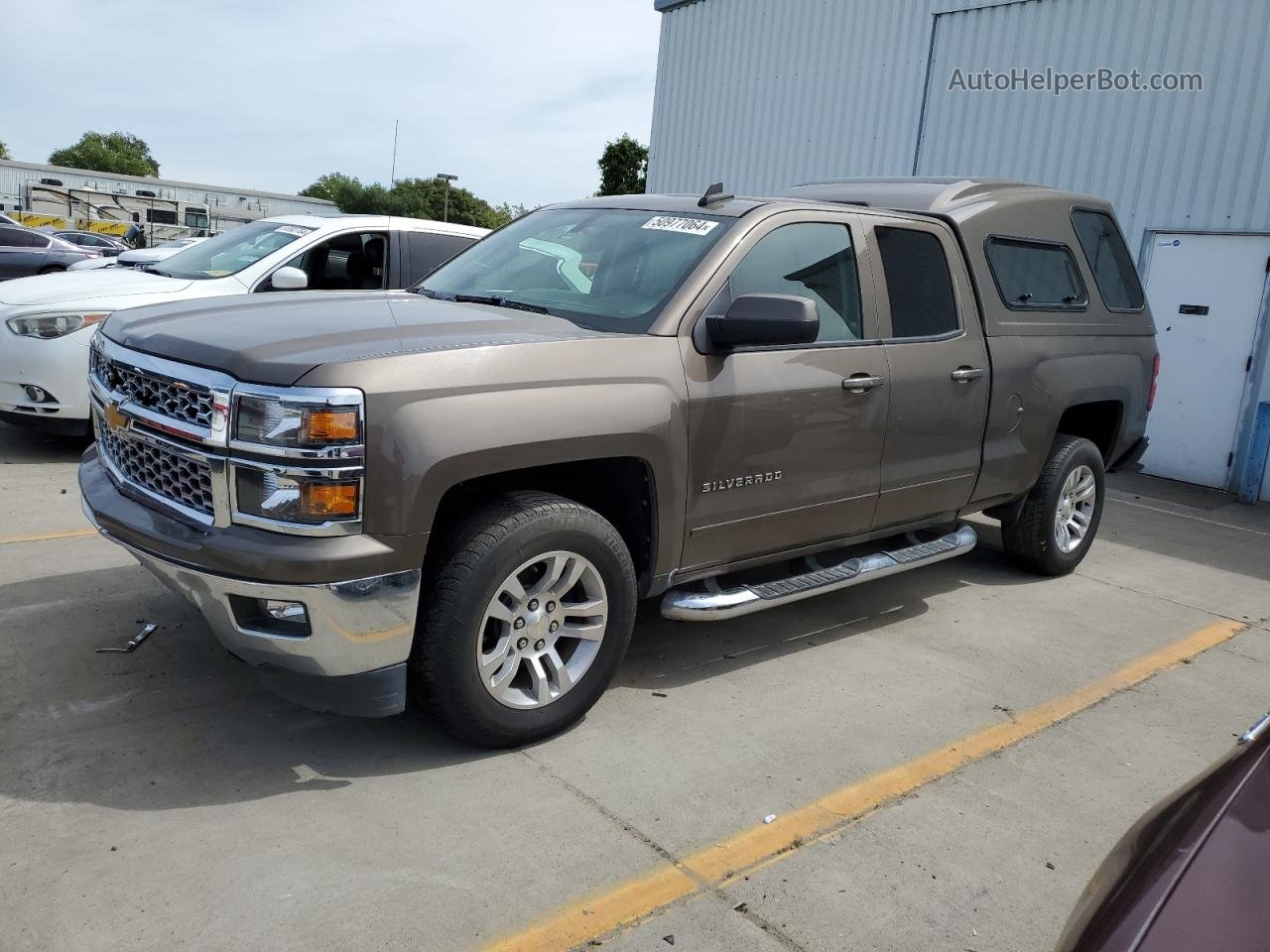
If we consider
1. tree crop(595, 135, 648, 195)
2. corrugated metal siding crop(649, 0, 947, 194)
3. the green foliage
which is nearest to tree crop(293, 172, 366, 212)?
the green foliage

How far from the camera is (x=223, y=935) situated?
99.9 inches

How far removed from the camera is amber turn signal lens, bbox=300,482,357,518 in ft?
9.78

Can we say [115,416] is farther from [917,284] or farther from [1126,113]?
[1126,113]

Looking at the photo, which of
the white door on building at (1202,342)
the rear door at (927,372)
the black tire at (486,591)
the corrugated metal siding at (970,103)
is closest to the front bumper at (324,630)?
the black tire at (486,591)

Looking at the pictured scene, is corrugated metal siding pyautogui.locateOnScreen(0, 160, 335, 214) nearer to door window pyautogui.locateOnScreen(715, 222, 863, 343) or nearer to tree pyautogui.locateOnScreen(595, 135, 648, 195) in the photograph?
tree pyautogui.locateOnScreen(595, 135, 648, 195)

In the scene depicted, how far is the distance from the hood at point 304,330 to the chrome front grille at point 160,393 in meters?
0.08

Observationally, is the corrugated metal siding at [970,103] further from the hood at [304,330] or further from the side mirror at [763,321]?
the hood at [304,330]

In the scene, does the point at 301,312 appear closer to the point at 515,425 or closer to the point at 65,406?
the point at 515,425

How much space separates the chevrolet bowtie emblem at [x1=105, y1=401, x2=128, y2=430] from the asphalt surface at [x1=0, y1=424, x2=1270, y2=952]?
96cm

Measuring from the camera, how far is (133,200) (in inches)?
1727

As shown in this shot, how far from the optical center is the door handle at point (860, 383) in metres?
4.29

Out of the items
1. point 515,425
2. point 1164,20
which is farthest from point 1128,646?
point 1164,20

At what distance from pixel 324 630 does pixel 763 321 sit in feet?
5.85

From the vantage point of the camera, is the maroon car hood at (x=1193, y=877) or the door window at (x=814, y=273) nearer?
the maroon car hood at (x=1193, y=877)
